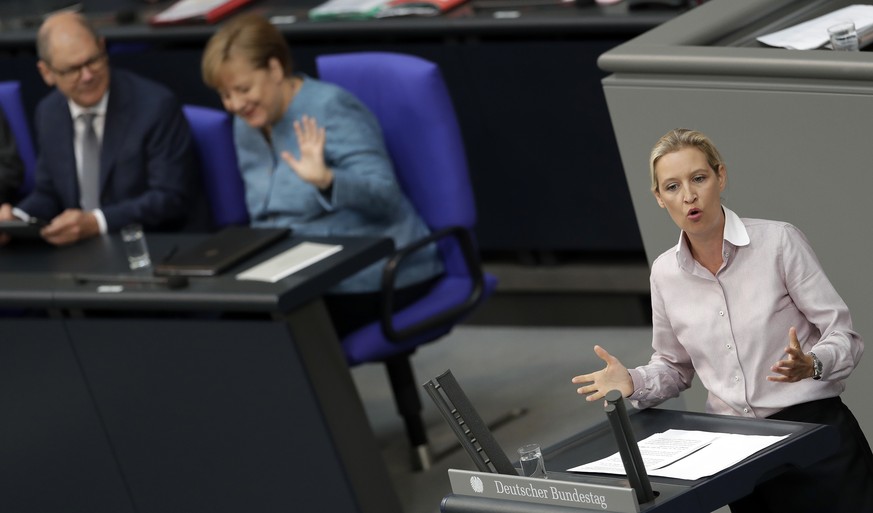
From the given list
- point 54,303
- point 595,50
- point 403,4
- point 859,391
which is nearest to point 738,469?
point 859,391

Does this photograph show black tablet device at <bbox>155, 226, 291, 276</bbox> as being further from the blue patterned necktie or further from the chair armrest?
the blue patterned necktie

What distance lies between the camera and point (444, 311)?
172 inches

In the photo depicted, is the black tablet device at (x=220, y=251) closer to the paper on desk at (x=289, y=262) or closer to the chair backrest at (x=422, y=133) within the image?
the paper on desk at (x=289, y=262)

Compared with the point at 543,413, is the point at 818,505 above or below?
above

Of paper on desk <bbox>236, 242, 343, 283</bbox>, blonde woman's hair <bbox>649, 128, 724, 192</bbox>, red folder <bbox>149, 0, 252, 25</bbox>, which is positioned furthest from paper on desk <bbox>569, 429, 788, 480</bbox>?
red folder <bbox>149, 0, 252, 25</bbox>

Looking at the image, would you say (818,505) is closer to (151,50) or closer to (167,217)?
(167,217)

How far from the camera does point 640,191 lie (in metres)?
2.81

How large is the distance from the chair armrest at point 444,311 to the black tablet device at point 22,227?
1.08 m

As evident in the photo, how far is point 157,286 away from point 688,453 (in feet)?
7.23

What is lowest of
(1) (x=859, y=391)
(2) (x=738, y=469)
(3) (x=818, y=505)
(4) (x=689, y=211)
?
(1) (x=859, y=391)

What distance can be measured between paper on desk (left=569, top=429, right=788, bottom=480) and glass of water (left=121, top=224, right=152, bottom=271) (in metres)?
2.34

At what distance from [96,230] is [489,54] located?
1.46 metres

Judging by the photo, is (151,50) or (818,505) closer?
(818,505)

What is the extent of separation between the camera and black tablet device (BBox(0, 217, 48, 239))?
4570 mm
